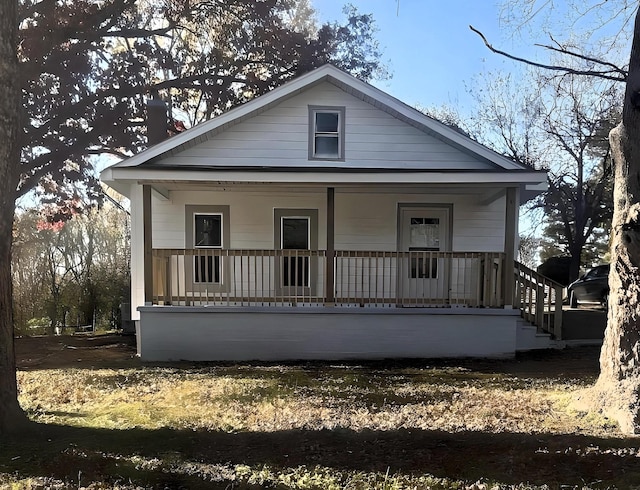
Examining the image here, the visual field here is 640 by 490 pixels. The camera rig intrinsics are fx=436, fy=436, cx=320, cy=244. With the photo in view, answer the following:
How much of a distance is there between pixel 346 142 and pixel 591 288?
12.1 m

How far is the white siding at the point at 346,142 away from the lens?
9.57m

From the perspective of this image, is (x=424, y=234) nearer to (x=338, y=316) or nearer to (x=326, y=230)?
(x=326, y=230)

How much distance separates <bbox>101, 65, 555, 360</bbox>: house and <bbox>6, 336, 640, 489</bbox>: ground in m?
1.39

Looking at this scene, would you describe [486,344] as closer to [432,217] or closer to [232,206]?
[432,217]

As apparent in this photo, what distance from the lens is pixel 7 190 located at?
14.0 ft

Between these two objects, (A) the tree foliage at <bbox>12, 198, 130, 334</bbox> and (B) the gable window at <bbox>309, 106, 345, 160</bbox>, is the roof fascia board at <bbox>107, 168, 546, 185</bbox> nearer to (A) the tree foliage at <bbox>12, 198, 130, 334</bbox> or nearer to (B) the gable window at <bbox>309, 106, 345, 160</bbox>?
(B) the gable window at <bbox>309, 106, 345, 160</bbox>

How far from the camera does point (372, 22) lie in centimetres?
1862

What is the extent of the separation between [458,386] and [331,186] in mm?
4353

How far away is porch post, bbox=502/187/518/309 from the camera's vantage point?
27.2ft

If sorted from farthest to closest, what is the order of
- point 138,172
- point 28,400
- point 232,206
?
point 232,206
point 138,172
point 28,400

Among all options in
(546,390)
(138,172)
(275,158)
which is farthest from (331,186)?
(546,390)

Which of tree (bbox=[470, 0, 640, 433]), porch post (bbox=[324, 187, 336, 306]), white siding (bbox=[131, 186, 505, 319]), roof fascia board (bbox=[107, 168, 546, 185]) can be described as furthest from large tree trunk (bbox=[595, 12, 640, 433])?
white siding (bbox=[131, 186, 505, 319])

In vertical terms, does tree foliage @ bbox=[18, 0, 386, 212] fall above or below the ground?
above

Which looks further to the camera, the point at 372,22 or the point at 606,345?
the point at 372,22
